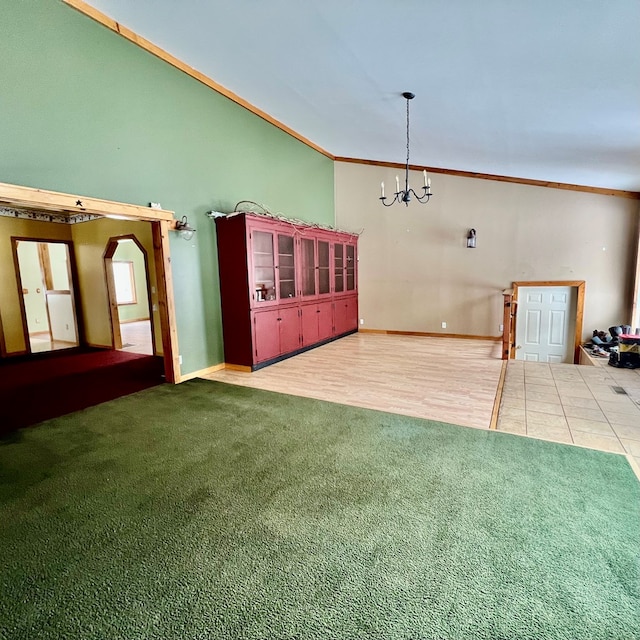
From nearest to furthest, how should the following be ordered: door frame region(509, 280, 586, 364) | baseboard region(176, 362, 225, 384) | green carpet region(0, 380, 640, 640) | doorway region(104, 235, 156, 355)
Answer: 1. green carpet region(0, 380, 640, 640)
2. baseboard region(176, 362, 225, 384)
3. door frame region(509, 280, 586, 364)
4. doorway region(104, 235, 156, 355)

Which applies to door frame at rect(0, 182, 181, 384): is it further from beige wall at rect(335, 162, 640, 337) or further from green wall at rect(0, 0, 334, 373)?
beige wall at rect(335, 162, 640, 337)

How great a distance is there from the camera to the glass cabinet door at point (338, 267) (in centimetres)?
713

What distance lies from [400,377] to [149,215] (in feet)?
11.9

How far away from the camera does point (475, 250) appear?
715 centimetres

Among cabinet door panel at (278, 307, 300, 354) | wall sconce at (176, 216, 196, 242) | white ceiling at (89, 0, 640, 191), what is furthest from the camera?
cabinet door panel at (278, 307, 300, 354)

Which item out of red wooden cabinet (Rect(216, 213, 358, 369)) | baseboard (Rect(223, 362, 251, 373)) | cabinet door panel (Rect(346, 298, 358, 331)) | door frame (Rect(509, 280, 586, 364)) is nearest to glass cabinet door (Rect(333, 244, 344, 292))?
red wooden cabinet (Rect(216, 213, 358, 369))

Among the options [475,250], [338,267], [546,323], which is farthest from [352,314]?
[546,323]

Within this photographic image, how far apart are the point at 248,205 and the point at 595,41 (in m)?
4.34

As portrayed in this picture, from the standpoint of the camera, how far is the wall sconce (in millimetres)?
4418

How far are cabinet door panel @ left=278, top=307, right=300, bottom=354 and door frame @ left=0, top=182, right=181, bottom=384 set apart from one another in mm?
1648

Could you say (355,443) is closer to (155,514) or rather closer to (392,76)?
(155,514)

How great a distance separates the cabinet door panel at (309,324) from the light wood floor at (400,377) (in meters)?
Answer: 0.21

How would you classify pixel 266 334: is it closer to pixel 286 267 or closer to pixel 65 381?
pixel 286 267

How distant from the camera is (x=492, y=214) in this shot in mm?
6957
